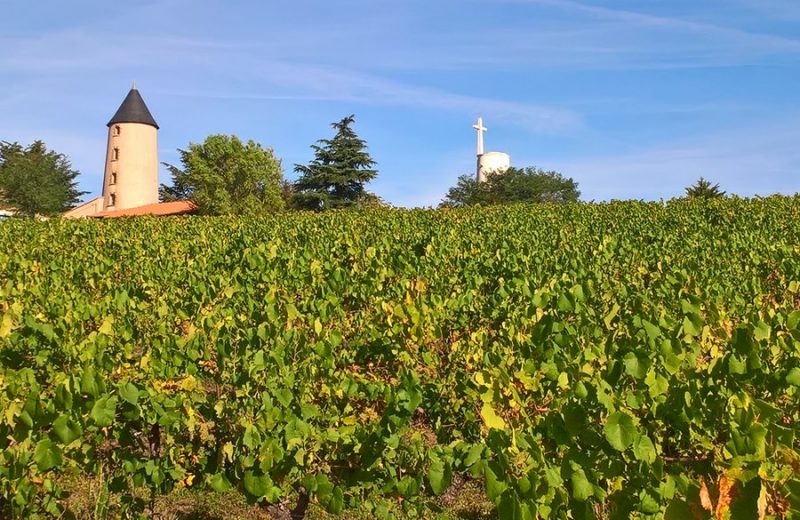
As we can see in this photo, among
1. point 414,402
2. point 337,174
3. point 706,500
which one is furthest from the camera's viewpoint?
point 337,174

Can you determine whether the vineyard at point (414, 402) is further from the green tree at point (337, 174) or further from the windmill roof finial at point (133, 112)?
the windmill roof finial at point (133, 112)

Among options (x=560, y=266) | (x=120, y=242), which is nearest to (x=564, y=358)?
(x=560, y=266)

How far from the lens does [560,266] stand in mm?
8031

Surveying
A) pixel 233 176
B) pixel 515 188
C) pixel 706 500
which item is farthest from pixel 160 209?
pixel 706 500

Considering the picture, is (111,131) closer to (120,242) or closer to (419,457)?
(120,242)

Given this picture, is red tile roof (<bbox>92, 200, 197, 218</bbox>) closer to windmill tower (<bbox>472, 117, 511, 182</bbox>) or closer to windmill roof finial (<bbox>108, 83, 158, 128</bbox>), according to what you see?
windmill roof finial (<bbox>108, 83, 158, 128</bbox>)

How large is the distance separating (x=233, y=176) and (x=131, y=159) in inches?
509

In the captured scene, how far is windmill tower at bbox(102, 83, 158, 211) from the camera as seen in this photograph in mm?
59219

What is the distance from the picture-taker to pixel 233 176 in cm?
5416

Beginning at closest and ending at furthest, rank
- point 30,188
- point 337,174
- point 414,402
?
point 414,402 < point 337,174 < point 30,188

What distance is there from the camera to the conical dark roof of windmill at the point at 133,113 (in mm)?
61125

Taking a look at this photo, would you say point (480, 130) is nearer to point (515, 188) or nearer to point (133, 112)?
point (515, 188)

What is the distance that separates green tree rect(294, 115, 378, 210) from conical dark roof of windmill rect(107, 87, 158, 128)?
19667 millimetres

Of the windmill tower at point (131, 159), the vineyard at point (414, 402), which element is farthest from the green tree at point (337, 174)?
the vineyard at point (414, 402)
